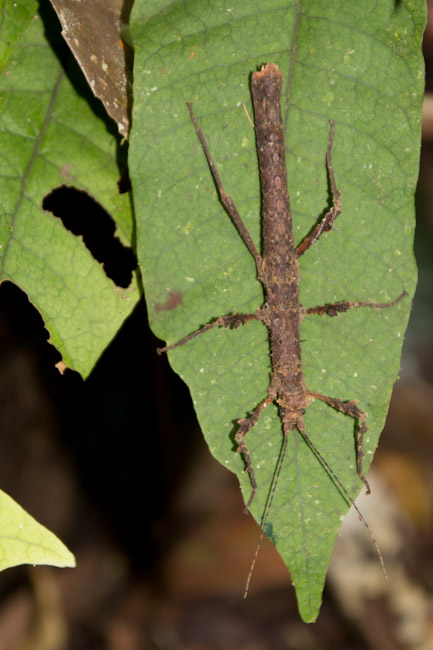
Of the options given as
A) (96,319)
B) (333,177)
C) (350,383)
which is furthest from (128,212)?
(350,383)

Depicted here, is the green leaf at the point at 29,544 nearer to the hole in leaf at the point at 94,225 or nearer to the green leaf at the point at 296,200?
the green leaf at the point at 296,200

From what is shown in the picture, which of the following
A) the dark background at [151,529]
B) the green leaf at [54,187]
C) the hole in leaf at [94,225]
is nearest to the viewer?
the green leaf at [54,187]

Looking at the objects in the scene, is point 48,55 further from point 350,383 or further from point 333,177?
point 350,383

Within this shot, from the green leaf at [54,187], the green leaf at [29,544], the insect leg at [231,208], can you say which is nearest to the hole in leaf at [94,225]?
the green leaf at [54,187]

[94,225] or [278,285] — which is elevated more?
[94,225]

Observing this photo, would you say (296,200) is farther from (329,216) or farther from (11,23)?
(11,23)

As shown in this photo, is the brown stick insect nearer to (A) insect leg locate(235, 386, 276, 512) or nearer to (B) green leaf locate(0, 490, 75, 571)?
(A) insect leg locate(235, 386, 276, 512)

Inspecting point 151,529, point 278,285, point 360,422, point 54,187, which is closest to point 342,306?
point 278,285
